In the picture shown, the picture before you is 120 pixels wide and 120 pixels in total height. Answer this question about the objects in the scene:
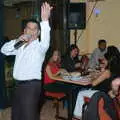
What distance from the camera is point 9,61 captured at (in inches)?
261

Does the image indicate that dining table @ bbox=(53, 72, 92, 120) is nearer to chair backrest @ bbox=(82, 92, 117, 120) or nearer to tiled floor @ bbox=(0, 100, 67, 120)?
tiled floor @ bbox=(0, 100, 67, 120)

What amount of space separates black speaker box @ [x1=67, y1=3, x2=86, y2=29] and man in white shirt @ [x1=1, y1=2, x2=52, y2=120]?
14.0ft

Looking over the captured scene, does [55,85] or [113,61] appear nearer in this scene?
[113,61]

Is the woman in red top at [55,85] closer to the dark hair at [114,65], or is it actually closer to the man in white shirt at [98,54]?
the dark hair at [114,65]

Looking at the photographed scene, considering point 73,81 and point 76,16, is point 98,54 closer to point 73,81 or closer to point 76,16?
point 76,16

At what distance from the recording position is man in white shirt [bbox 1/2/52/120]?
11.5 ft

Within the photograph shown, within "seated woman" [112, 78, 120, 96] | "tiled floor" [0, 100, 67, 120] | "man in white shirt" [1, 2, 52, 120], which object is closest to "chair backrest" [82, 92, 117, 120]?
"seated woman" [112, 78, 120, 96]

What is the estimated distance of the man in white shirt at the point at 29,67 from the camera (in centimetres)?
350

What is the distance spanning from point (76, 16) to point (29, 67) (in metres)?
4.48

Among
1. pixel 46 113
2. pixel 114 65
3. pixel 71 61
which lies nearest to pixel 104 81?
pixel 114 65

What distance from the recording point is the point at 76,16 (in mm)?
7852

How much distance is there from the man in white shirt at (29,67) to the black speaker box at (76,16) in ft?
14.0

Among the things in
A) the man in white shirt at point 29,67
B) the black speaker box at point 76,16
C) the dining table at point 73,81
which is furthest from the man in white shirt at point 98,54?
the man in white shirt at point 29,67

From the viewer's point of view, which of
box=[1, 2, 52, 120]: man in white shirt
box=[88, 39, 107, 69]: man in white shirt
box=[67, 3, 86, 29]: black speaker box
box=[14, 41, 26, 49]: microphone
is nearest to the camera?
box=[14, 41, 26, 49]: microphone
